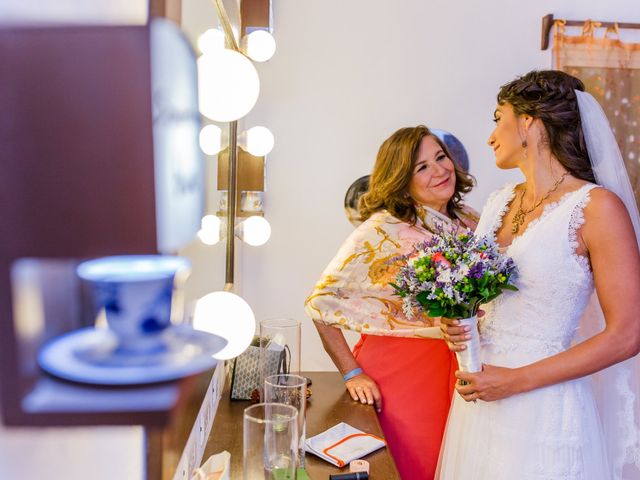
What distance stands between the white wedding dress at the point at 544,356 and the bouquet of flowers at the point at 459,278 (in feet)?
0.31

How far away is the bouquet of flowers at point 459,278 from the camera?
57.3 inches

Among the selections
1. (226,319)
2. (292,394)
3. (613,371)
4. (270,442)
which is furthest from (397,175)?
(226,319)

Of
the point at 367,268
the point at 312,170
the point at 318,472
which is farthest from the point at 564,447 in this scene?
the point at 312,170

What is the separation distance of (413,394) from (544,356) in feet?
1.75

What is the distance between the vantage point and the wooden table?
4.16ft

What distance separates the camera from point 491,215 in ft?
6.15

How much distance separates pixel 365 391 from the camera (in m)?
1.86

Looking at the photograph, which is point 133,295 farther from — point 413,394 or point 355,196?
point 355,196

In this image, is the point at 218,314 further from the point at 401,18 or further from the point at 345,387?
the point at 401,18

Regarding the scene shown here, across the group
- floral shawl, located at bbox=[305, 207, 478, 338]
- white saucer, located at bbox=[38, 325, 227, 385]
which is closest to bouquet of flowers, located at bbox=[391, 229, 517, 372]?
floral shawl, located at bbox=[305, 207, 478, 338]

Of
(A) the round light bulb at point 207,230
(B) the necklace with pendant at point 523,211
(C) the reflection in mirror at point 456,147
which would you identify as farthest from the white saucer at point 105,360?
(C) the reflection in mirror at point 456,147

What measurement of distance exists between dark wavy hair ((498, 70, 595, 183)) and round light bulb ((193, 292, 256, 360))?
1.20 meters

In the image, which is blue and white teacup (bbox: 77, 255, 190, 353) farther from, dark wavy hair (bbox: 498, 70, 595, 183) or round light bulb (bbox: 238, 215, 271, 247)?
→ round light bulb (bbox: 238, 215, 271, 247)

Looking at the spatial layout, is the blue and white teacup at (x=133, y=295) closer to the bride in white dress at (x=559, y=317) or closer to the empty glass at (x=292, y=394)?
the empty glass at (x=292, y=394)
